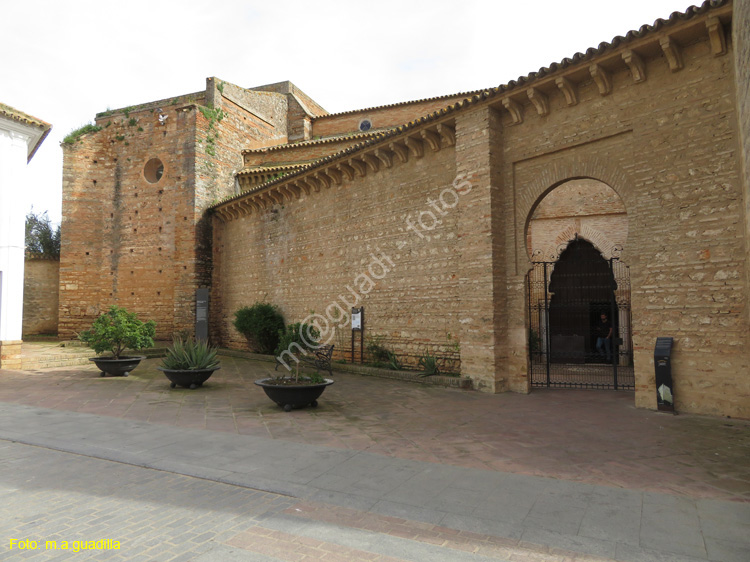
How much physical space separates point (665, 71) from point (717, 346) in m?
4.32

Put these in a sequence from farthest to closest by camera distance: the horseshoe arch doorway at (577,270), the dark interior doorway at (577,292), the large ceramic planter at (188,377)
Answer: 1. the dark interior doorway at (577,292)
2. the horseshoe arch doorway at (577,270)
3. the large ceramic planter at (188,377)

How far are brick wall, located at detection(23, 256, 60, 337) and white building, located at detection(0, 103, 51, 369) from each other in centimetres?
912

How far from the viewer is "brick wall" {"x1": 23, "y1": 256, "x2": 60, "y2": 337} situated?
66.4ft

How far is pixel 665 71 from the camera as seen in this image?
24.7 feet

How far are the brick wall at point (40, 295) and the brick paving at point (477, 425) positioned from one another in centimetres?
1165

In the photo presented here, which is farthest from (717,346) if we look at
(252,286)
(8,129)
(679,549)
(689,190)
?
(8,129)

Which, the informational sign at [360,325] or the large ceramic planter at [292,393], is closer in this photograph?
the large ceramic planter at [292,393]

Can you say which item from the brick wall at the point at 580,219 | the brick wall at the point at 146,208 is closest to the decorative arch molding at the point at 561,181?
the brick wall at the point at 580,219

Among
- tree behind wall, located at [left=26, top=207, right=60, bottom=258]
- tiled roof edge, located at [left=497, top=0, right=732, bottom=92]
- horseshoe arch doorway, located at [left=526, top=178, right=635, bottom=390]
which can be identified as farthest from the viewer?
tree behind wall, located at [left=26, top=207, right=60, bottom=258]

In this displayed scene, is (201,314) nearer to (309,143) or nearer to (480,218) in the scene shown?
(309,143)

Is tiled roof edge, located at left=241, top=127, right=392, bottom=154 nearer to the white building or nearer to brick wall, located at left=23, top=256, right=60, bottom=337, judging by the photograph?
the white building

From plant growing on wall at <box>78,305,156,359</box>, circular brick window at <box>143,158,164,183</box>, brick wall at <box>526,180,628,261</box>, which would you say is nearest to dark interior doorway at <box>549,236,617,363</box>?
brick wall at <box>526,180,628,261</box>

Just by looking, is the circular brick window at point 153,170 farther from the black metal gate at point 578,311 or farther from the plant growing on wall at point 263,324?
the black metal gate at point 578,311

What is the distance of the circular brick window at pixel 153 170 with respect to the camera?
1920cm
